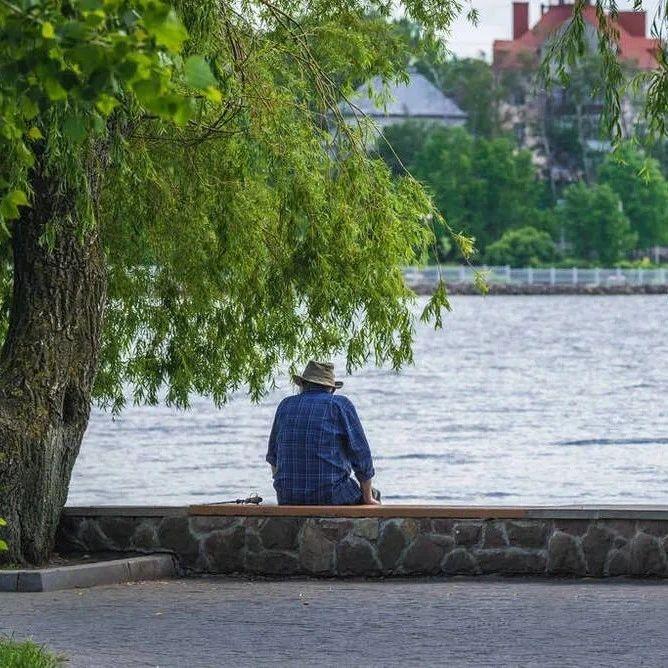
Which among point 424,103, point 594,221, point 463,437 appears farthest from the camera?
point 424,103

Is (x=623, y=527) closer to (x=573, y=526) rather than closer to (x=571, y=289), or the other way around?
(x=573, y=526)

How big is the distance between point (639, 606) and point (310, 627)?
1892mm

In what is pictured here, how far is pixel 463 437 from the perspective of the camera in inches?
1783

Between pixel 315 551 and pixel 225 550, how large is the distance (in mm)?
644

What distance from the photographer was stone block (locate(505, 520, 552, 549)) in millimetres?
12031

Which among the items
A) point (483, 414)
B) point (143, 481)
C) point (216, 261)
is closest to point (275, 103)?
point (216, 261)

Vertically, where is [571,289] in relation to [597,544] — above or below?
below

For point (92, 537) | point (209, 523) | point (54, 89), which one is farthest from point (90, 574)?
point (54, 89)

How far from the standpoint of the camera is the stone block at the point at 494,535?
39.7ft

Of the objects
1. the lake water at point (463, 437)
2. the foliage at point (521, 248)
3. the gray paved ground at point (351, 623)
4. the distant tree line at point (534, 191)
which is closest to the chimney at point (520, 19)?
the distant tree line at point (534, 191)

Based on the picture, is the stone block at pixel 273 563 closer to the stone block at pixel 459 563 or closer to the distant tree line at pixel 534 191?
the stone block at pixel 459 563

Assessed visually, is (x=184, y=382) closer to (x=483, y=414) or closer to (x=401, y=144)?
(x=483, y=414)

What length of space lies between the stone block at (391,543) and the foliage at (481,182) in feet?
397

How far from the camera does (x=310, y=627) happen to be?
391 inches
